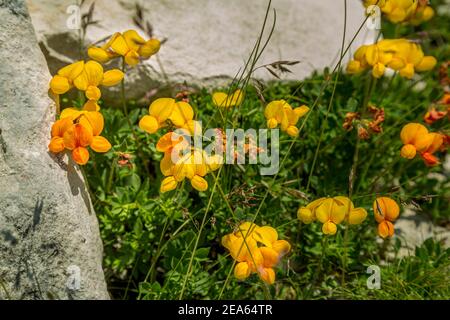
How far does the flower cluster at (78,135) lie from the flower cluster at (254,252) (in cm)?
64

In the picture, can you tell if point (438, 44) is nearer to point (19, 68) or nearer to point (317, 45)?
point (317, 45)

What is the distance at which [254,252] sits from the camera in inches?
93.4

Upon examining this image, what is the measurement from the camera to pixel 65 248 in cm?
252

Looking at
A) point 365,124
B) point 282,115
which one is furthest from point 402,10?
point 282,115

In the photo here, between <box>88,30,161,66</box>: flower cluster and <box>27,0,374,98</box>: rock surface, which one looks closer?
<box>88,30,161,66</box>: flower cluster

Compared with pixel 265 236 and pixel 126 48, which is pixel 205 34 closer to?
pixel 126 48

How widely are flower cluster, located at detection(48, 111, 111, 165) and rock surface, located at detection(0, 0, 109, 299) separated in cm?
10

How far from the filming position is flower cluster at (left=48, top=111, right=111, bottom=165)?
2.43 meters

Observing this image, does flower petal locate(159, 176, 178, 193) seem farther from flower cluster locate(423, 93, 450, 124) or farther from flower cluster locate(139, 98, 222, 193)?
flower cluster locate(423, 93, 450, 124)

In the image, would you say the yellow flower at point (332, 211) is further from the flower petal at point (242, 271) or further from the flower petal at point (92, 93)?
the flower petal at point (92, 93)

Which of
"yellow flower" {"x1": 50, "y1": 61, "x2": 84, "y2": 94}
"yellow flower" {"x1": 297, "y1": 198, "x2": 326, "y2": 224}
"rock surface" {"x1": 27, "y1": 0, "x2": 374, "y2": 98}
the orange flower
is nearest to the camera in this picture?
"yellow flower" {"x1": 297, "y1": 198, "x2": 326, "y2": 224}

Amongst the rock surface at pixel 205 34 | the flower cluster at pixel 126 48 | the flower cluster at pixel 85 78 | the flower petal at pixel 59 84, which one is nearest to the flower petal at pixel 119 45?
the flower cluster at pixel 126 48

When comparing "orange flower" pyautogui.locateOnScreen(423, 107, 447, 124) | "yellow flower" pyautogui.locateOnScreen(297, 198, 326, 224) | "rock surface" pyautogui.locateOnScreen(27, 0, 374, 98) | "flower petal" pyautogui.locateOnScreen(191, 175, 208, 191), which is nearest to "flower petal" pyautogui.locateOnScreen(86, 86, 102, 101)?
"flower petal" pyautogui.locateOnScreen(191, 175, 208, 191)
